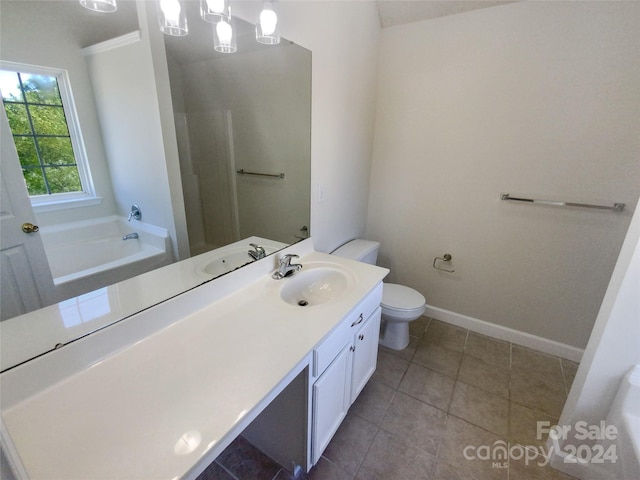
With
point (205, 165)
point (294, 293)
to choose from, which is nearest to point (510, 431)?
point (294, 293)

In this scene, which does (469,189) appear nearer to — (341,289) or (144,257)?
(341,289)

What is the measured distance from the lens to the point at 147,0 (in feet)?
3.06

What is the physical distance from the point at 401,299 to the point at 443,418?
0.75 metres

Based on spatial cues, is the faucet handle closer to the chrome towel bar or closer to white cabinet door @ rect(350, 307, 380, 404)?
white cabinet door @ rect(350, 307, 380, 404)

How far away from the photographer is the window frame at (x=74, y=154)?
2.41 feet

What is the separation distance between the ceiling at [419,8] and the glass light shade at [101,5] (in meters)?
1.80

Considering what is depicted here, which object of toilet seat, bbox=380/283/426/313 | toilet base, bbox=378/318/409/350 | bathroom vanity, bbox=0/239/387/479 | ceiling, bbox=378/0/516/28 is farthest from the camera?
toilet base, bbox=378/318/409/350

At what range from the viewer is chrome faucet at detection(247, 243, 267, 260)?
4.79ft

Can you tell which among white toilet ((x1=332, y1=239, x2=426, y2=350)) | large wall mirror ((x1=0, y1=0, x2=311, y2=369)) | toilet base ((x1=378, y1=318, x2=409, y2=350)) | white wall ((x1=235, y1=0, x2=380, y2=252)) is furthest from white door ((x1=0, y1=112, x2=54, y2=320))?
toilet base ((x1=378, y1=318, x2=409, y2=350))

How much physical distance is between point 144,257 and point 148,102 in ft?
1.75

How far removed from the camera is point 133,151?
3.07 feet

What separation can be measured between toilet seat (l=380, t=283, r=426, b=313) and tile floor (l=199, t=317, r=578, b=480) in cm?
39

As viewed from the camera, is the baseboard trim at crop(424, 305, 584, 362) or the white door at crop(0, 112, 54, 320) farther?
the baseboard trim at crop(424, 305, 584, 362)

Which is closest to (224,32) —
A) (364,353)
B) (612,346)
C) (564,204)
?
(364,353)
